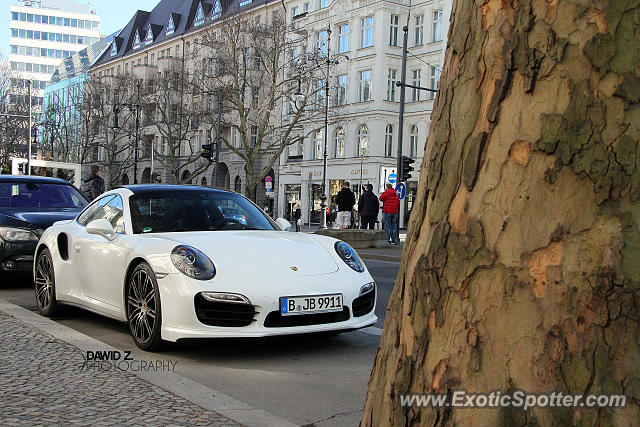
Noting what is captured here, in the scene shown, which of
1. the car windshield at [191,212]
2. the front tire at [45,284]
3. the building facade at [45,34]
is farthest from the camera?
the building facade at [45,34]

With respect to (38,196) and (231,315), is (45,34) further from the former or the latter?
(231,315)

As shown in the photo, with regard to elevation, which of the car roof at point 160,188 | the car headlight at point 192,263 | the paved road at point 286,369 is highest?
the car roof at point 160,188

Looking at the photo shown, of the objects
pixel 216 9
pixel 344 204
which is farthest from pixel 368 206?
pixel 216 9

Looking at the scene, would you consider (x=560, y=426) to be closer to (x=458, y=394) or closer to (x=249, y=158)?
(x=458, y=394)

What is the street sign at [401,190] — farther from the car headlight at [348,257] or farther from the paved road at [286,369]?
the car headlight at [348,257]

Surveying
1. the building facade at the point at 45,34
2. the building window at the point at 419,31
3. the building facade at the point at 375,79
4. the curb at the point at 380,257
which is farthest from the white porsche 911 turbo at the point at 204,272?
the building facade at the point at 45,34

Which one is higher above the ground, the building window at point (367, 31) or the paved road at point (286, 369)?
the building window at point (367, 31)

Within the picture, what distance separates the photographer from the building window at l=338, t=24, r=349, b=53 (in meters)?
52.0

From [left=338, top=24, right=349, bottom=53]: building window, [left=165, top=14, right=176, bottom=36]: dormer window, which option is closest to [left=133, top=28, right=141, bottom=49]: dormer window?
[left=165, top=14, right=176, bottom=36]: dormer window

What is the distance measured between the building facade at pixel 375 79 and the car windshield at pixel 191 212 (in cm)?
3839

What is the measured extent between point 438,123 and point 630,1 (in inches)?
20.2

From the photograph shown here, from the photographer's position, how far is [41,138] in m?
80.0

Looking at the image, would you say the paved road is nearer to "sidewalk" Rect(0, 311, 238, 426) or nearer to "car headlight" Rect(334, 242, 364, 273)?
"sidewalk" Rect(0, 311, 238, 426)

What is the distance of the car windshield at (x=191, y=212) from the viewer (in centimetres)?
640
